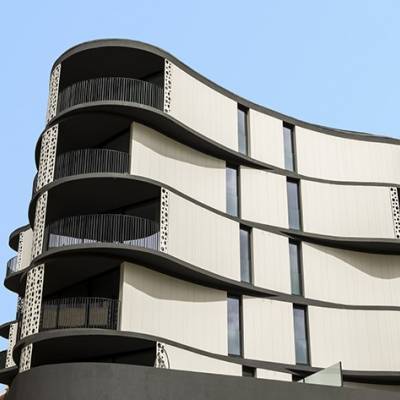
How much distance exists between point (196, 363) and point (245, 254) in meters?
5.72

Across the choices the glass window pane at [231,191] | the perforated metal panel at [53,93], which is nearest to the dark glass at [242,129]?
the glass window pane at [231,191]

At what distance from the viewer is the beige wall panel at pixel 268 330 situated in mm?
28406

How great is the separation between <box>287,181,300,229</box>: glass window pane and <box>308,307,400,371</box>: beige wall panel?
4091mm

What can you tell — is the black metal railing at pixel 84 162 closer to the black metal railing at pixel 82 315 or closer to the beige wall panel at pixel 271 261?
the black metal railing at pixel 82 315

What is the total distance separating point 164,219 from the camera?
89.0ft

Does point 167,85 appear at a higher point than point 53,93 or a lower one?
higher

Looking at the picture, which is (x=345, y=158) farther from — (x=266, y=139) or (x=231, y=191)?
(x=231, y=191)

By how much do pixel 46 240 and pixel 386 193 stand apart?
16664 mm

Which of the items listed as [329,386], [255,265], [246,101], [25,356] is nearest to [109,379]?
[25,356]

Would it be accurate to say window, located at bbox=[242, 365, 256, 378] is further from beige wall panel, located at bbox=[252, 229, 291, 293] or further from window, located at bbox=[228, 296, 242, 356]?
beige wall panel, located at bbox=[252, 229, 291, 293]

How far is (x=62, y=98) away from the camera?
29516mm

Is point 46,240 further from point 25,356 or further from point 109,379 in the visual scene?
point 109,379

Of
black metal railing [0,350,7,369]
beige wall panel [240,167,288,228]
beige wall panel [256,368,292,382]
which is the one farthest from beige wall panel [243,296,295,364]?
black metal railing [0,350,7,369]

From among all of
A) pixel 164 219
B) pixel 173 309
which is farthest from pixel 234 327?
pixel 164 219
